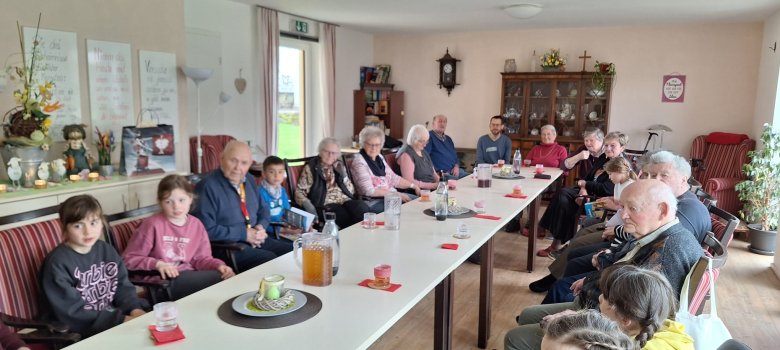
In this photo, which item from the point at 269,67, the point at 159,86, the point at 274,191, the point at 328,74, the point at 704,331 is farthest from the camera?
the point at 328,74

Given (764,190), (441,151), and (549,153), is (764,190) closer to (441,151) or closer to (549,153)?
(549,153)

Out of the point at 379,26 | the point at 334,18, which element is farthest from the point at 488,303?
the point at 379,26

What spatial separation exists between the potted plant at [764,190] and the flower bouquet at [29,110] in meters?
6.01

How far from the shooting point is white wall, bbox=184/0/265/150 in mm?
5672

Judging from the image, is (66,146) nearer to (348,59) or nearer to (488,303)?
(488,303)

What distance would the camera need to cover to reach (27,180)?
3.49 metres

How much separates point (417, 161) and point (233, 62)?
2526 mm

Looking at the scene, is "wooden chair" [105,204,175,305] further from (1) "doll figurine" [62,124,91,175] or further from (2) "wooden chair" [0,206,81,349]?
(1) "doll figurine" [62,124,91,175]

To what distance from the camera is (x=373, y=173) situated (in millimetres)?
4566

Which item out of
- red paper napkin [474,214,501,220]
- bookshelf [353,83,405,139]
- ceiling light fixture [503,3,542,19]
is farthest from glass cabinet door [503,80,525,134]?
red paper napkin [474,214,501,220]

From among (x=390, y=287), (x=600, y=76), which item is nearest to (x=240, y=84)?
(x=600, y=76)

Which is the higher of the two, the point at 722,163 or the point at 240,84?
the point at 240,84

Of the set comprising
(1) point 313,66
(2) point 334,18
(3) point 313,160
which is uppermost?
(2) point 334,18

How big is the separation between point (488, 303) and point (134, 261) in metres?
1.82
